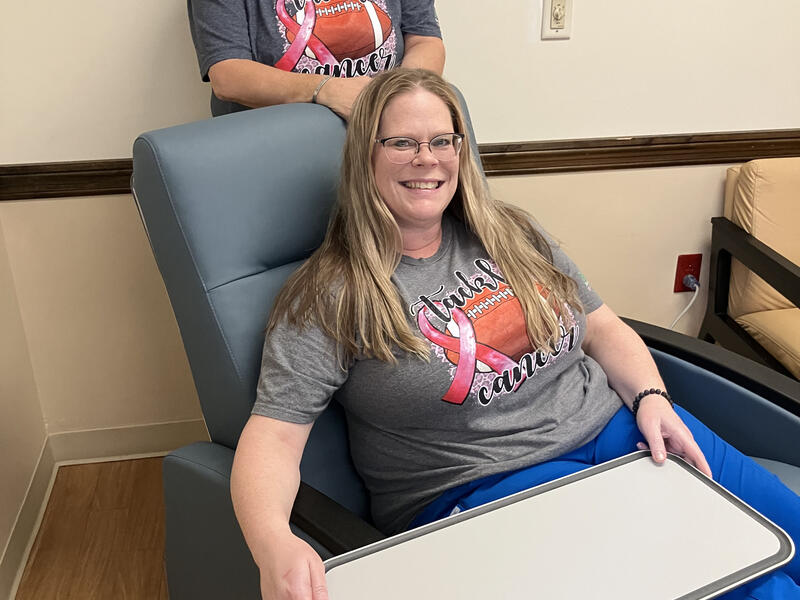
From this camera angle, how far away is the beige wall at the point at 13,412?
74.1 inches

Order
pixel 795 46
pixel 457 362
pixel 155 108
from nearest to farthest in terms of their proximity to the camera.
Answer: pixel 457 362 → pixel 155 108 → pixel 795 46

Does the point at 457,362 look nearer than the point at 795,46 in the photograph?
Yes

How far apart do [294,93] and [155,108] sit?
2.06 ft

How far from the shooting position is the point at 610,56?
6.76 ft

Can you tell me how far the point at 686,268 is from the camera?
2.31m

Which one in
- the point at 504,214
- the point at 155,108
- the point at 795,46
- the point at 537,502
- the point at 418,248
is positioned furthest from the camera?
the point at 795,46

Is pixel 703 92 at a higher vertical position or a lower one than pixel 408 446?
higher

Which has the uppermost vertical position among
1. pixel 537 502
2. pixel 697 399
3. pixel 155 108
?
pixel 155 108

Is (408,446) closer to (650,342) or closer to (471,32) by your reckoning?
(650,342)

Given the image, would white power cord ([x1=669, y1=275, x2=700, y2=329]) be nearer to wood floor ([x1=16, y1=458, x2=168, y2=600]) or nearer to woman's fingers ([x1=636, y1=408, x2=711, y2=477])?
woman's fingers ([x1=636, y1=408, x2=711, y2=477])

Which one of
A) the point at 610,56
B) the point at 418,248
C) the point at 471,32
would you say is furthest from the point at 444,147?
the point at 610,56

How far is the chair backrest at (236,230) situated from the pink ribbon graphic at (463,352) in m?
0.26

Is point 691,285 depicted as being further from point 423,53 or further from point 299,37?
point 299,37

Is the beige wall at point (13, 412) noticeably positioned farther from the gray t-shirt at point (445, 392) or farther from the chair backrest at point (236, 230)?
the gray t-shirt at point (445, 392)
